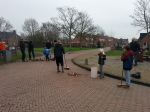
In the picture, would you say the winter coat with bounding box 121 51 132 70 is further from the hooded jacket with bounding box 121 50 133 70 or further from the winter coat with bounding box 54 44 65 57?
the winter coat with bounding box 54 44 65 57

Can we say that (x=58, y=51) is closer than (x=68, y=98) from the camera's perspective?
No

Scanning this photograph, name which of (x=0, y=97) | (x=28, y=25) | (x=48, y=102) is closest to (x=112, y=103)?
(x=48, y=102)

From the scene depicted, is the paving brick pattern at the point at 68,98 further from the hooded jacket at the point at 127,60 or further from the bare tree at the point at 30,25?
the bare tree at the point at 30,25

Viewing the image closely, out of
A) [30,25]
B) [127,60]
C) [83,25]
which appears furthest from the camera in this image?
[30,25]

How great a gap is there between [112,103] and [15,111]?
2.67 metres

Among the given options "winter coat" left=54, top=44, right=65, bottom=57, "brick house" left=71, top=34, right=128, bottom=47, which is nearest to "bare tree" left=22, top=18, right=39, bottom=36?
"brick house" left=71, top=34, right=128, bottom=47

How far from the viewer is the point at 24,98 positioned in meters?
4.78

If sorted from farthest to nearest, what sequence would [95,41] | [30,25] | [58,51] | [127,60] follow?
[95,41], [30,25], [58,51], [127,60]

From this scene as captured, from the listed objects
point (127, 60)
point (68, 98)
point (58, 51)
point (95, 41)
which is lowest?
point (68, 98)

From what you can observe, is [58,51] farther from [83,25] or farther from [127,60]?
[83,25]

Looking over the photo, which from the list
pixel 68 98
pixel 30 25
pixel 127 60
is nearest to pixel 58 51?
pixel 127 60

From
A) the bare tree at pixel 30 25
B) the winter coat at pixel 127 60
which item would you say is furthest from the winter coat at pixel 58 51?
the bare tree at pixel 30 25

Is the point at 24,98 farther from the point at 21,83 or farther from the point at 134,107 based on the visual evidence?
the point at 134,107

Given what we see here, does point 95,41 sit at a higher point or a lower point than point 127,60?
higher
